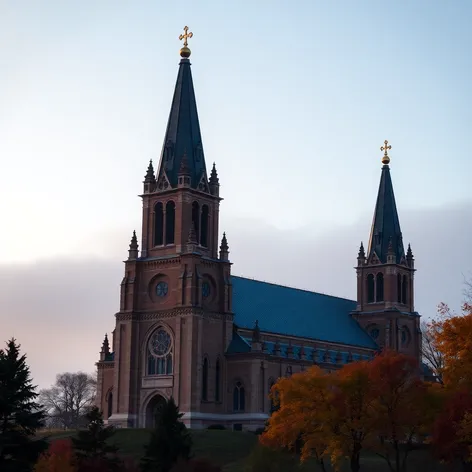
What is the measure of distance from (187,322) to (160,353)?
4.88 m

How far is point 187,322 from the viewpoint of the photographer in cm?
10381

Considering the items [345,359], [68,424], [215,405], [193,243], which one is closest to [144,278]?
[193,243]

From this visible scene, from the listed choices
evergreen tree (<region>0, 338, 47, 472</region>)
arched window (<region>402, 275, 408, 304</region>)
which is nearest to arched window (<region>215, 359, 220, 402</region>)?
arched window (<region>402, 275, 408, 304</region>)

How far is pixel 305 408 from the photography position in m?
76.6

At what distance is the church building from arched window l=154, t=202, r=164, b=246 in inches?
4.0

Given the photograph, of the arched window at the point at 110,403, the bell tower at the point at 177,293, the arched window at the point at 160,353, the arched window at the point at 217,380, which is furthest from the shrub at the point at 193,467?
the arched window at the point at 110,403

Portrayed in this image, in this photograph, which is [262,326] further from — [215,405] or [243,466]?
[243,466]

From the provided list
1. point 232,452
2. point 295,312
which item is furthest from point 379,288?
point 232,452

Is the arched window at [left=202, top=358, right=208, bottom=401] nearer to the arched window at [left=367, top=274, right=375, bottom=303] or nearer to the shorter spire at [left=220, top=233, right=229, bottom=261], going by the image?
the shorter spire at [left=220, top=233, right=229, bottom=261]

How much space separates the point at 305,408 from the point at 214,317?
106ft

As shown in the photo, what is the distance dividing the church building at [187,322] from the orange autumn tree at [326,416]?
2580 cm

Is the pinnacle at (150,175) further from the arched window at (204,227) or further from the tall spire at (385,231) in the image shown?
the tall spire at (385,231)

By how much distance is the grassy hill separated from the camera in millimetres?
79769

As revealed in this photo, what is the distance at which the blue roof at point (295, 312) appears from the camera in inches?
4641
